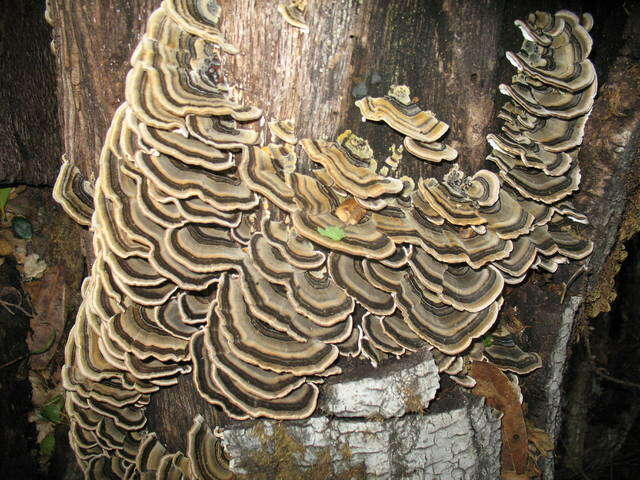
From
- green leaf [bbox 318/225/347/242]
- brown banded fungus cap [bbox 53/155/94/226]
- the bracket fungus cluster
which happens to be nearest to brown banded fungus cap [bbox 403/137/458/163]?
the bracket fungus cluster

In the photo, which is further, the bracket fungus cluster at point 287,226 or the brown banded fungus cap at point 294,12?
the bracket fungus cluster at point 287,226

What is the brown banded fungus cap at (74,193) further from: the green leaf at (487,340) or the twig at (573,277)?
the twig at (573,277)

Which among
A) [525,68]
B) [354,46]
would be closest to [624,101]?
[525,68]

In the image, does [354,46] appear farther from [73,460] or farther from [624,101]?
[73,460]

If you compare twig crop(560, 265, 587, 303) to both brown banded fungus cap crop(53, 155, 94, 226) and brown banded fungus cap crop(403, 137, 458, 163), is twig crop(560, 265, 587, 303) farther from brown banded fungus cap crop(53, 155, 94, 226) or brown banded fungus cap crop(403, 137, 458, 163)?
brown banded fungus cap crop(53, 155, 94, 226)

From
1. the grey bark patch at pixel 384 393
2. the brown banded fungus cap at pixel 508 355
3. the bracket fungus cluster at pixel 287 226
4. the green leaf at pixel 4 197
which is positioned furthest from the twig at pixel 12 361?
the brown banded fungus cap at pixel 508 355

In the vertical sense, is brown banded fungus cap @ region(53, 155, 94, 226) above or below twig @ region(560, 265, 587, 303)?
above
